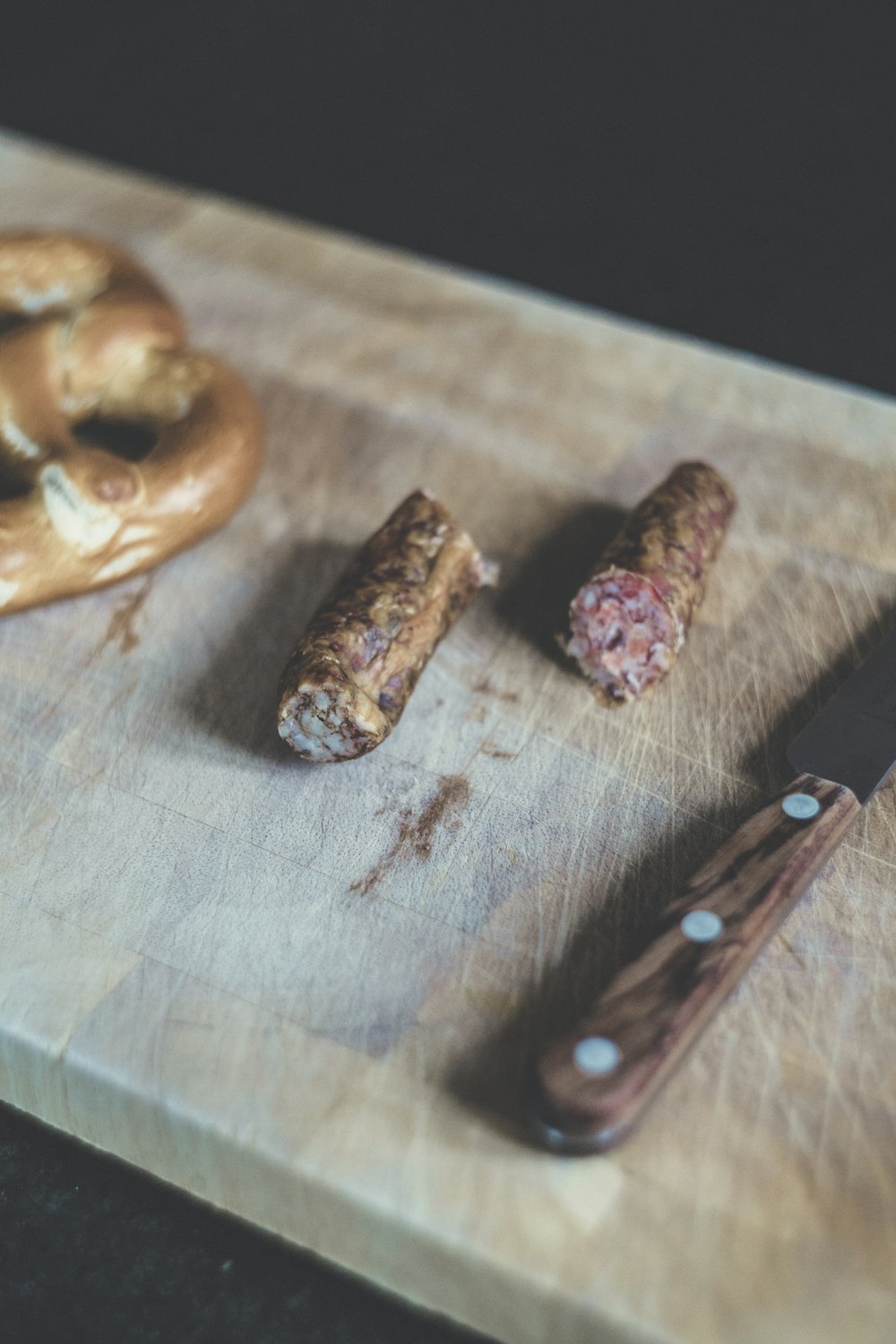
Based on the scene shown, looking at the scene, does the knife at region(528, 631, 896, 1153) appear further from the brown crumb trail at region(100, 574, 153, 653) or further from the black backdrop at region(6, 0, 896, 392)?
the black backdrop at region(6, 0, 896, 392)

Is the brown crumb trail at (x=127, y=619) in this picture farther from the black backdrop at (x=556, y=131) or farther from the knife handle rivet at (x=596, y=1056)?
the black backdrop at (x=556, y=131)

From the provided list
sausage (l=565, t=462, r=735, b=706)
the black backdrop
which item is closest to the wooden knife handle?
sausage (l=565, t=462, r=735, b=706)

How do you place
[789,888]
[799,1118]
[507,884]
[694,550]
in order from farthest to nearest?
[694,550] < [507,884] < [789,888] < [799,1118]

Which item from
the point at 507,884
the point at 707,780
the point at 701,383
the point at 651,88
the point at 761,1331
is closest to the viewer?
the point at 761,1331

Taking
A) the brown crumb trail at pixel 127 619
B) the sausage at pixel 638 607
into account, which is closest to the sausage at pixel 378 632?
the sausage at pixel 638 607

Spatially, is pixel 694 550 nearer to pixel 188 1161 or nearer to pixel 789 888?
pixel 789 888

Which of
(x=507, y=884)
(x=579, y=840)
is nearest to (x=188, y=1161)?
(x=507, y=884)

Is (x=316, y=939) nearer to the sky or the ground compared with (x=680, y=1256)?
nearer to the ground
